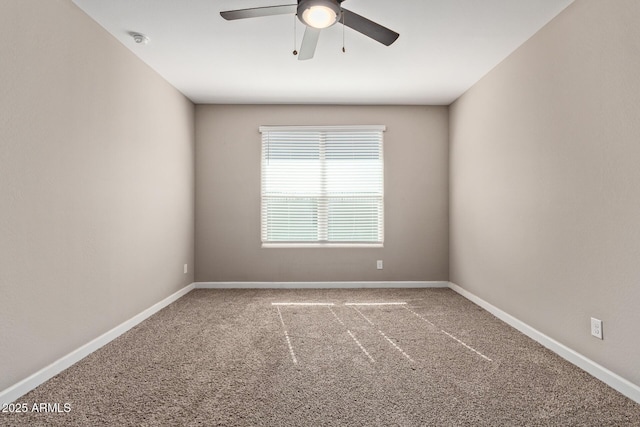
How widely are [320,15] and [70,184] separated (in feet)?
6.53

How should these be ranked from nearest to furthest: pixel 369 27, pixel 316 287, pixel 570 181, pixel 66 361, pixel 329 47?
pixel 369 27
pixel 66 361
pixel 570 181
pixel 329 47
pixel 316 287

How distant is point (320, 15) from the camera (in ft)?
6.93

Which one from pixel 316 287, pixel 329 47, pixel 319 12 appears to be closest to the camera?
pixel 319 12

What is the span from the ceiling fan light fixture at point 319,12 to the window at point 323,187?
2780 millimetres

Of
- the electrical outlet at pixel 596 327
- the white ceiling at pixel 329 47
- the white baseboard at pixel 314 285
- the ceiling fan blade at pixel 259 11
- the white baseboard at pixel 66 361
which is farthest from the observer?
the white baseboard at pixel 314 285

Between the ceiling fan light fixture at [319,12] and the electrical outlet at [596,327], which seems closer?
the ceiling fan light fixture at [319,12]

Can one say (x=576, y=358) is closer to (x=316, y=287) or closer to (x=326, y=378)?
(x=326, y=378)

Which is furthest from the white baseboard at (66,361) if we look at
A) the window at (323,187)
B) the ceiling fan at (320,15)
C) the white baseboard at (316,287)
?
the ceiling fan at (320,15)

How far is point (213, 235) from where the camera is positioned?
4.93 metres

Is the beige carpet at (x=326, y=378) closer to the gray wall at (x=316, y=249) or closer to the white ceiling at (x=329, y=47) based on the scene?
the gray wall at (x=316, y=249)

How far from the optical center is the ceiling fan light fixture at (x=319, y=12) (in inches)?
79.8

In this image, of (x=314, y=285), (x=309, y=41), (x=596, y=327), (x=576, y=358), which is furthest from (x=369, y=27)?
(x=314, y=285)

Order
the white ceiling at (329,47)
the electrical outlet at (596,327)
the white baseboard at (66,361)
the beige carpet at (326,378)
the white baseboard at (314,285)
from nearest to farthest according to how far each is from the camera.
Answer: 1. the beige carpet at (326,378)
2. the white baseboard at (66,361)
3. the electrical outlet at (596,327)
4. the white ceiling at (329,47)
5. the white baseboard at (314,285)

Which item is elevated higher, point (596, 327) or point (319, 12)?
point (319, 12)
